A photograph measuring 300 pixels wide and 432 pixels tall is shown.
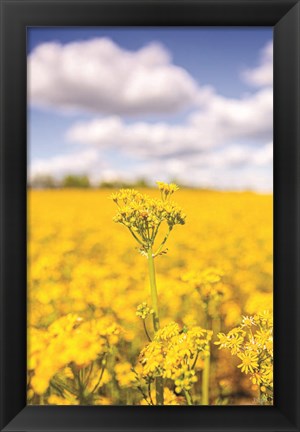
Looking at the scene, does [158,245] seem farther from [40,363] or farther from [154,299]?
[40,363]

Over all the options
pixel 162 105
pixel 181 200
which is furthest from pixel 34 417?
pixel 162 105

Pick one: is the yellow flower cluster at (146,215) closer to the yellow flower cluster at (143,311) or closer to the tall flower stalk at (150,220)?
the tall flower stalk at (150,220)

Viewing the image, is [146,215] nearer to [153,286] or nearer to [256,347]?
[153,286]

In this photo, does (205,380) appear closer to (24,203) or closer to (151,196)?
(151,196)

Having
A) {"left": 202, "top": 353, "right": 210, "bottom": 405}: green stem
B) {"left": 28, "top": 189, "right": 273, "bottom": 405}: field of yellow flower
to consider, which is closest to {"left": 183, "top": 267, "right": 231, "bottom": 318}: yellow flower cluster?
{"left": 28, "top": 189, "right": 273, "bottom": 405}: field of yellow flower

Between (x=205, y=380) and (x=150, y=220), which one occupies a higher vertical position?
(x=150, y=220)

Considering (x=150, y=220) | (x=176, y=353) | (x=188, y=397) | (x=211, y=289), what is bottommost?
(x=188, y=397)

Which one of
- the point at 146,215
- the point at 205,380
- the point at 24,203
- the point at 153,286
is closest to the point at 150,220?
the point at 146,215
